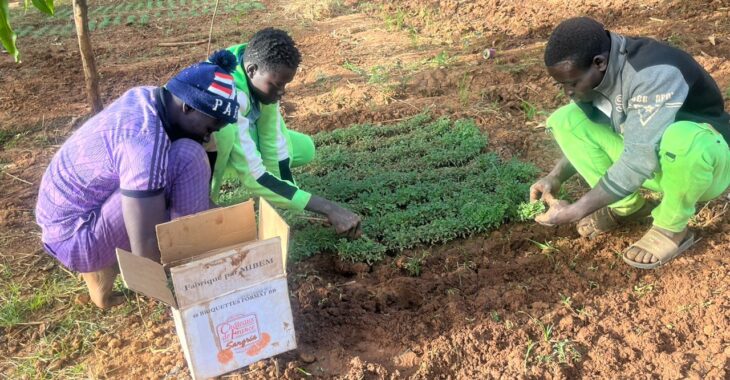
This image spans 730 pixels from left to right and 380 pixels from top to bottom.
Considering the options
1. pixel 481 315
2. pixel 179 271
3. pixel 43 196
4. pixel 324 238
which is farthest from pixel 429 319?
pixel 43 196

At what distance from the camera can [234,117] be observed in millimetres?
2422

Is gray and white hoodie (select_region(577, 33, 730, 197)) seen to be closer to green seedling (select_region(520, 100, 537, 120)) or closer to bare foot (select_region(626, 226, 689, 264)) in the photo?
bare foot (select_region(626, 226, 689, 264))

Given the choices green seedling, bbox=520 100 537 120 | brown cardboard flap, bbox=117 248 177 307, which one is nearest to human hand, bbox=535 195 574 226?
brown cardboard flap, bbox=117 248 177 307

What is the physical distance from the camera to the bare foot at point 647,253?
9.26 feet

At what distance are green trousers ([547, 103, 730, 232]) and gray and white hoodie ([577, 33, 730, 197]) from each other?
78 mm

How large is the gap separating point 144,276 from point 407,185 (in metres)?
2.04

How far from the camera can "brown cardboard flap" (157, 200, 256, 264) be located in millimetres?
2215

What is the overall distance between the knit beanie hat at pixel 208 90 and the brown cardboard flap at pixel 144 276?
665 millimetres

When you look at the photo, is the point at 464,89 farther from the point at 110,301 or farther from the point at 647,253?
the point at 110,301

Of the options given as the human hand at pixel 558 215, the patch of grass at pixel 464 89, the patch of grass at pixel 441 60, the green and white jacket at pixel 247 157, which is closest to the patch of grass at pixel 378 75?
the patch of grass at pixel 441 60

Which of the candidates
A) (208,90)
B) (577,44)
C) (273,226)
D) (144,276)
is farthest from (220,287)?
(577,44)

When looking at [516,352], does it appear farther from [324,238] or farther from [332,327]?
[324,238]

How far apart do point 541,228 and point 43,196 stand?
248 centimetres

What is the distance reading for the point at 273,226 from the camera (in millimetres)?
2352
